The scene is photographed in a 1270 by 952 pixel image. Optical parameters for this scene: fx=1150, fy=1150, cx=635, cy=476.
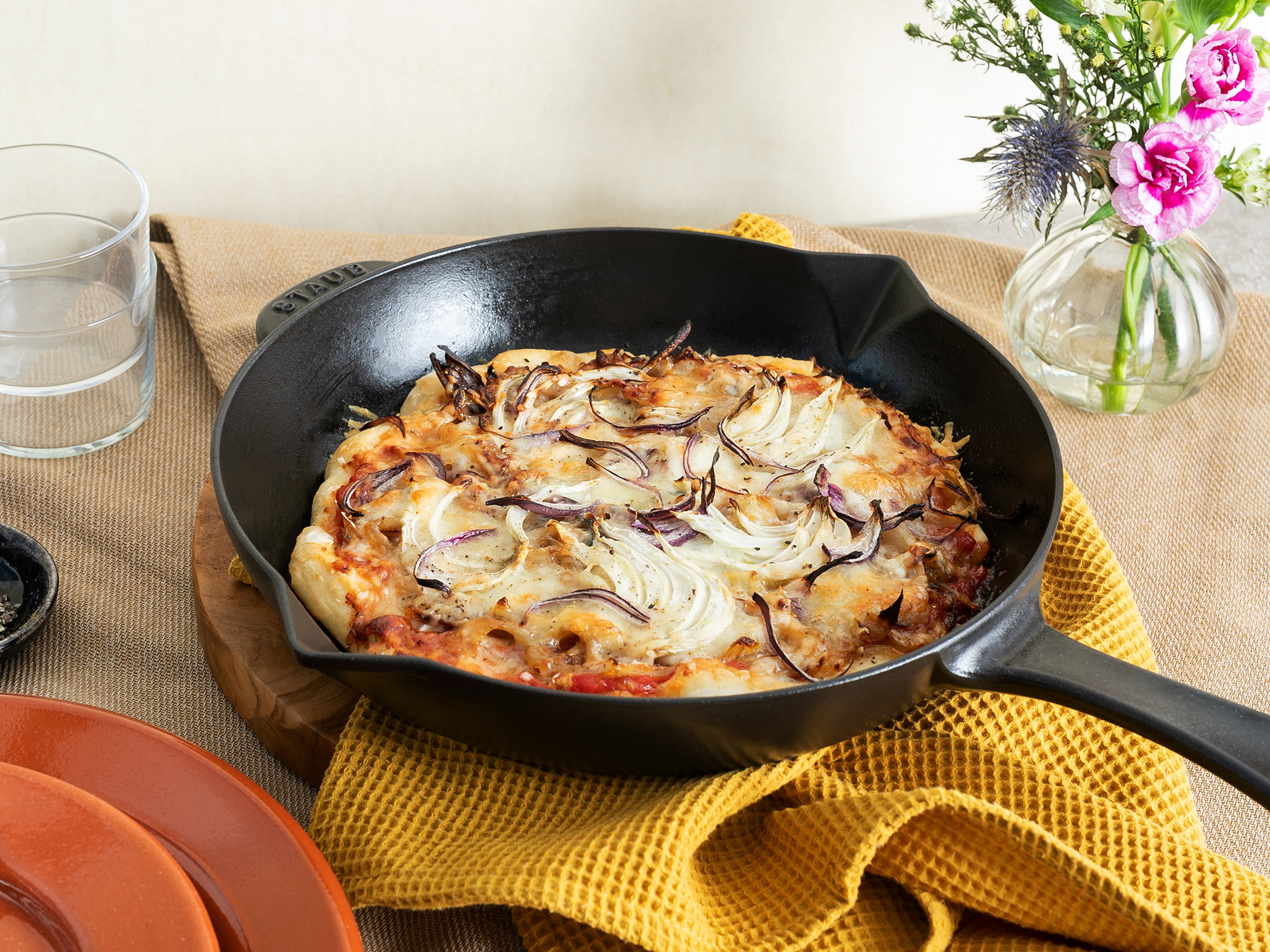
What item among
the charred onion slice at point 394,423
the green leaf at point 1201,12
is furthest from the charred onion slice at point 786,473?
the green leaf at point 1201,12

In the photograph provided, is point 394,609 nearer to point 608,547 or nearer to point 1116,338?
point 608,547

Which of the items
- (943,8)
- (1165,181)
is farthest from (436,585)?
(943,8)

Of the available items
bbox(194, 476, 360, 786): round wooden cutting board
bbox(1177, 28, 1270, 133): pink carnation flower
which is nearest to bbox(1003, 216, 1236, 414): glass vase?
bbox(1177, 28, 1270, 133): pink carnation flower

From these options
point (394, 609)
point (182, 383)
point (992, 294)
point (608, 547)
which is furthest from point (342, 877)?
point (992, 294)

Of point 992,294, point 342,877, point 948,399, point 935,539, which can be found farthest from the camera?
point 992,294

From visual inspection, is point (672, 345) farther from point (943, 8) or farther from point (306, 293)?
point (943, 8)
